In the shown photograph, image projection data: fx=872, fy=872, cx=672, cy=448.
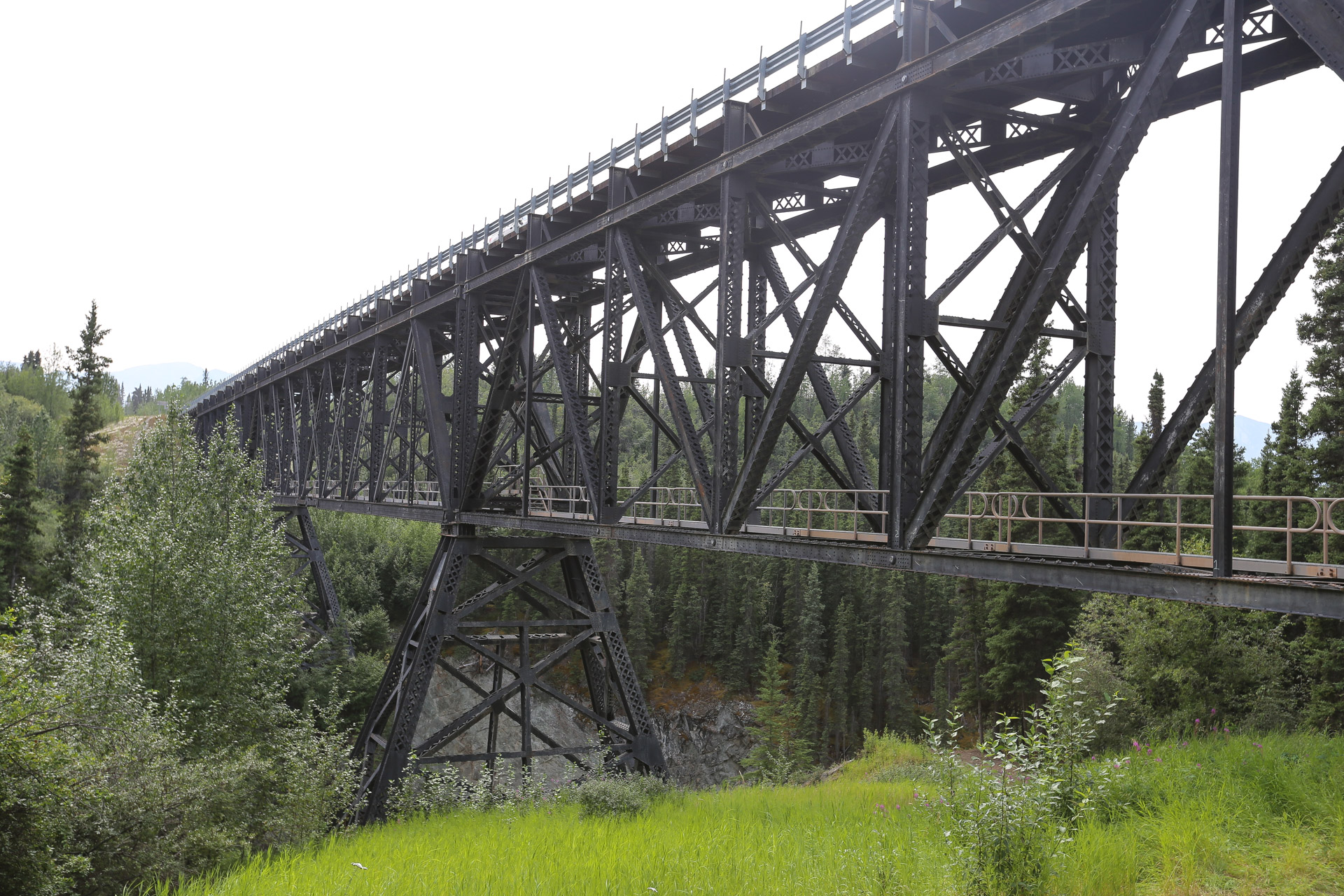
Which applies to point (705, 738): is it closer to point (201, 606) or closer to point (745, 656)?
point (745, 656)

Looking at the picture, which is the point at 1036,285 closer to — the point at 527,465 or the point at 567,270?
the point at 527,465

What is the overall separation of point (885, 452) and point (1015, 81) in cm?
410

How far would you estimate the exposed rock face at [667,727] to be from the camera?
56.3 meters

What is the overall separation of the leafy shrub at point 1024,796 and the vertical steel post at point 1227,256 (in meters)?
2.03

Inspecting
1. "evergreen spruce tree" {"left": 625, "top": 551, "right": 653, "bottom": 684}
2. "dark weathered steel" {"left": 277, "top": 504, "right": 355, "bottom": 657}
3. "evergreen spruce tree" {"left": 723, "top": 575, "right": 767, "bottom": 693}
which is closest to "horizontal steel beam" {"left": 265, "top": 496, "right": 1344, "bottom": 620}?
"dark weathered steel" {"left": 277, "top": 504, "right": 355, "bottom": 657}

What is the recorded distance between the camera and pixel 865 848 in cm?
916

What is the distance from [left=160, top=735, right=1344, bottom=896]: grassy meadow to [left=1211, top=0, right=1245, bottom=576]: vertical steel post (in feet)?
10.9

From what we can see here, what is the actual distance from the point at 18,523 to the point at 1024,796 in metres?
52.3

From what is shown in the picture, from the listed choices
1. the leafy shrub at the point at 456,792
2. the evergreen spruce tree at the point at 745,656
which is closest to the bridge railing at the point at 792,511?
the leafy shrub at the point at 456,792

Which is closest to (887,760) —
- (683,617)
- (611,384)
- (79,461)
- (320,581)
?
(611,384)

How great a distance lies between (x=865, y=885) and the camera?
759cm

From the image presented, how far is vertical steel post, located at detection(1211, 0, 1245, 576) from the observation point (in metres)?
5.86

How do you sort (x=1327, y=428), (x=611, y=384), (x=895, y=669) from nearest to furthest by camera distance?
(x=611, y=384), (x=1327, y=428), (x=895, y=669)

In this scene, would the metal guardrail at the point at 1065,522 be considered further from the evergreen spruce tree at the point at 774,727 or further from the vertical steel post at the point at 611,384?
the evergreen spruce tree at the point at 774,727
